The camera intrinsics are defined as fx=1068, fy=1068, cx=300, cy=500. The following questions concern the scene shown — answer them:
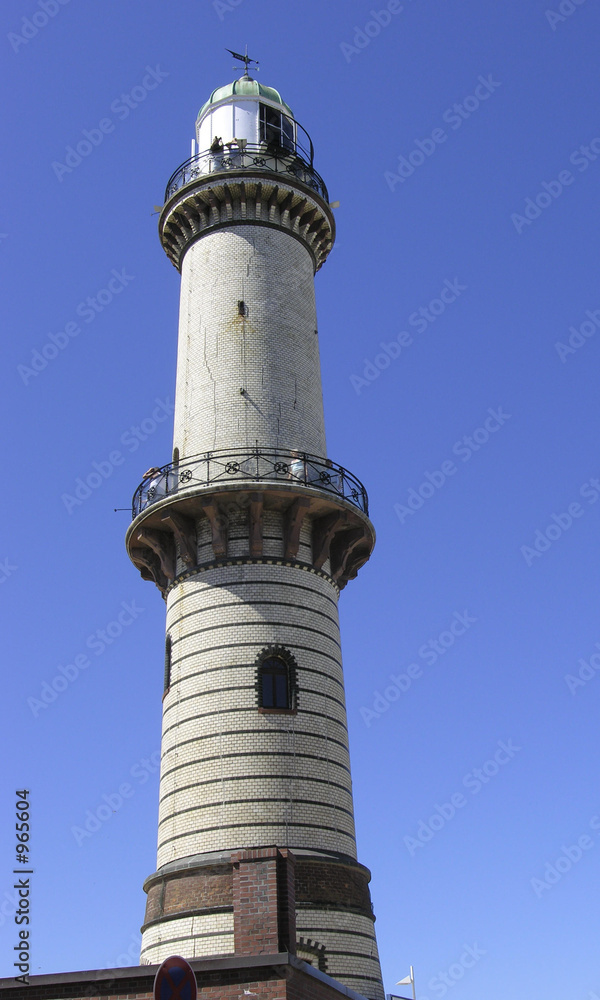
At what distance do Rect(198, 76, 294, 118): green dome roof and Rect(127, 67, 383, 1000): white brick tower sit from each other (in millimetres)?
241

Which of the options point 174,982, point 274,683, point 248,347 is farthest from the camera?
point 248,347

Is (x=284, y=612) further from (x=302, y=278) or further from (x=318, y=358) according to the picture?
(x=302, y=278)

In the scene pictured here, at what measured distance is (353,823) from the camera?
24.9 meters

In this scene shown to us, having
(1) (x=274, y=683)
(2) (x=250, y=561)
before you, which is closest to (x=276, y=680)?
(1) (x=274, y=683)

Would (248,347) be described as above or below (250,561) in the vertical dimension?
above

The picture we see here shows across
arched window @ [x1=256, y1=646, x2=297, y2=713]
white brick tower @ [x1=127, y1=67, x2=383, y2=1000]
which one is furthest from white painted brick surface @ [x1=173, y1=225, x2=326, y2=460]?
arched window @ [x1=256, y1=646, x2=297, y2=713]

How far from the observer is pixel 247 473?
26469mm

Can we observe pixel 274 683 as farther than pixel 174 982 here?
Yes

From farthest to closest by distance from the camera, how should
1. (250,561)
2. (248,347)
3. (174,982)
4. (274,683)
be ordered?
(248,347) < (250,561) < (274,683) < (174,982)

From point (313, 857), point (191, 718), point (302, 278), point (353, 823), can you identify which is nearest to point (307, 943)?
point (313, 857)

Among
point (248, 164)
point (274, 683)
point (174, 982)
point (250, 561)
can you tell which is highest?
point (248, 164)

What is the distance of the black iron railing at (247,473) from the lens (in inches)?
1039

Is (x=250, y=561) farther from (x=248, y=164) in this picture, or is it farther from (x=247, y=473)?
(x=248, y=164)

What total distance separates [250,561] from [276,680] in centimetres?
297
